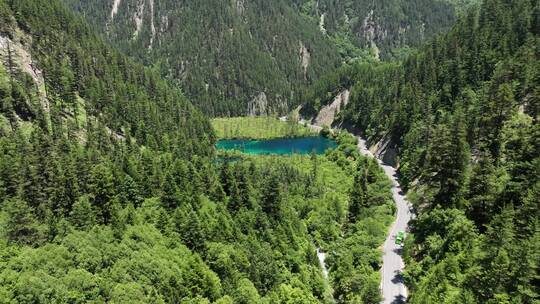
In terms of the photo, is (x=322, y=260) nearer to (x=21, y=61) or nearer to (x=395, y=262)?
(x=395, y=262)

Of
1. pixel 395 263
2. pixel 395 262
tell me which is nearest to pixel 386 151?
pixel 395 262

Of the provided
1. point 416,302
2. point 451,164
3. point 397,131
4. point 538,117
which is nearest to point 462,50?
point 397,131

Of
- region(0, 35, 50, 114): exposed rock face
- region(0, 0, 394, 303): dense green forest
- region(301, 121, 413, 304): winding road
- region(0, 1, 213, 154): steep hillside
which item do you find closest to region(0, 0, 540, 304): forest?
region(0, 0, 394, 303): dense green forest

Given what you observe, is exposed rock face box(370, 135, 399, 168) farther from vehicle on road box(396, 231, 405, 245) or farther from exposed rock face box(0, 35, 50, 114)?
exposed rock face box(0, 35, 50, 114)

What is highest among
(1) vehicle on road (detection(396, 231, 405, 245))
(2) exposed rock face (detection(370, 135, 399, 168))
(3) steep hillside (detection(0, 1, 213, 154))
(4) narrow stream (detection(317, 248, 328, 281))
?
(3) steep hillside (detection(0, 1, 213, 154))

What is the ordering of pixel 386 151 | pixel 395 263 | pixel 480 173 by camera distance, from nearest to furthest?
pixel 480 173
pixel 395 263
pixel 386 151

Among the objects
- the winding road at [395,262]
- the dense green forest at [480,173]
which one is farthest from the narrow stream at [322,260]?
the dense green forest at [480,173]
